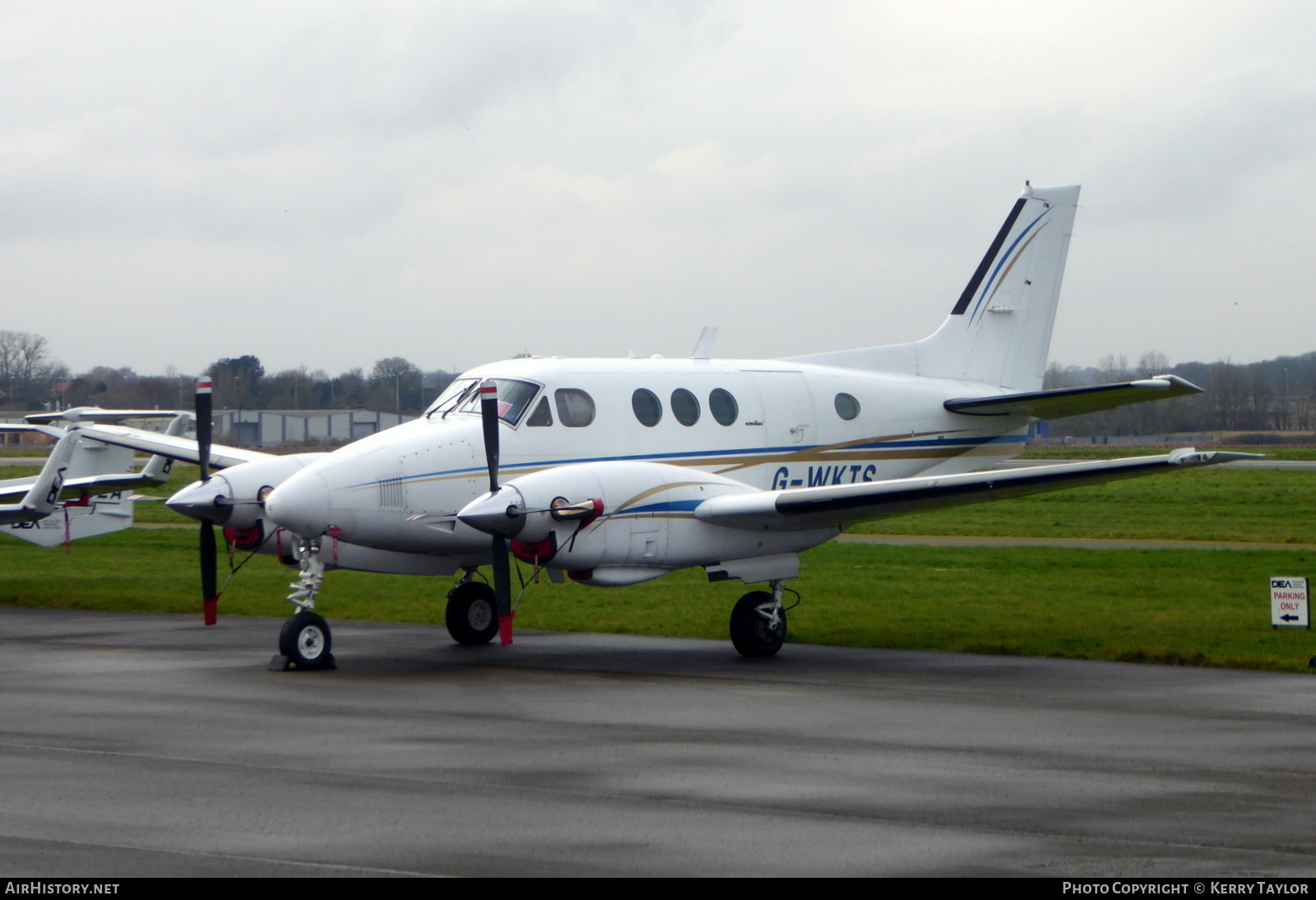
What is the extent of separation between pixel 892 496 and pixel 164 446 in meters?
11.8

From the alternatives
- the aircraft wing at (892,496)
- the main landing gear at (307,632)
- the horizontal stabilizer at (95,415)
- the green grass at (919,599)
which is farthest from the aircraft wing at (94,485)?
the aircraft wing at (892,496)

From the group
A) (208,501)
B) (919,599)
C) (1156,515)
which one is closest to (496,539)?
(208,501)

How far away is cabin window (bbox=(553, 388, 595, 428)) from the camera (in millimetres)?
15570

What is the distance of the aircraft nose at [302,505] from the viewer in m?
13.6

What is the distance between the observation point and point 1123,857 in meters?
6.98

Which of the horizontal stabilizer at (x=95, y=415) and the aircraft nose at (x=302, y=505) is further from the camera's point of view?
the horizontal stabilizer at (x=95, y=415)

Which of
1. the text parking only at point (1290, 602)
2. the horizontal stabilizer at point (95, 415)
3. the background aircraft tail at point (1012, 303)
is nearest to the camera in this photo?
the text parking only at point (1290, 602)

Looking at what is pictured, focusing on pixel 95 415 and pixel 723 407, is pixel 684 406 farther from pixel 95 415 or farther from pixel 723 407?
pixel 95 415

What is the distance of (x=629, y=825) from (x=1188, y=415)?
372 ft

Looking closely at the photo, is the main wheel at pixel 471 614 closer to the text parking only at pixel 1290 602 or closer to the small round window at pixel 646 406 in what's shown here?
the small round window at pixel 646 406

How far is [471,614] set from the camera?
1694 centimetres

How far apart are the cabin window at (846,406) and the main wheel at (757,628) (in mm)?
3301

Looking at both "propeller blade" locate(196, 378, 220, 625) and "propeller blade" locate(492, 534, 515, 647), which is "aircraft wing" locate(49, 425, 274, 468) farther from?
"propeller blade" locate(492, 534, 515, 647)
